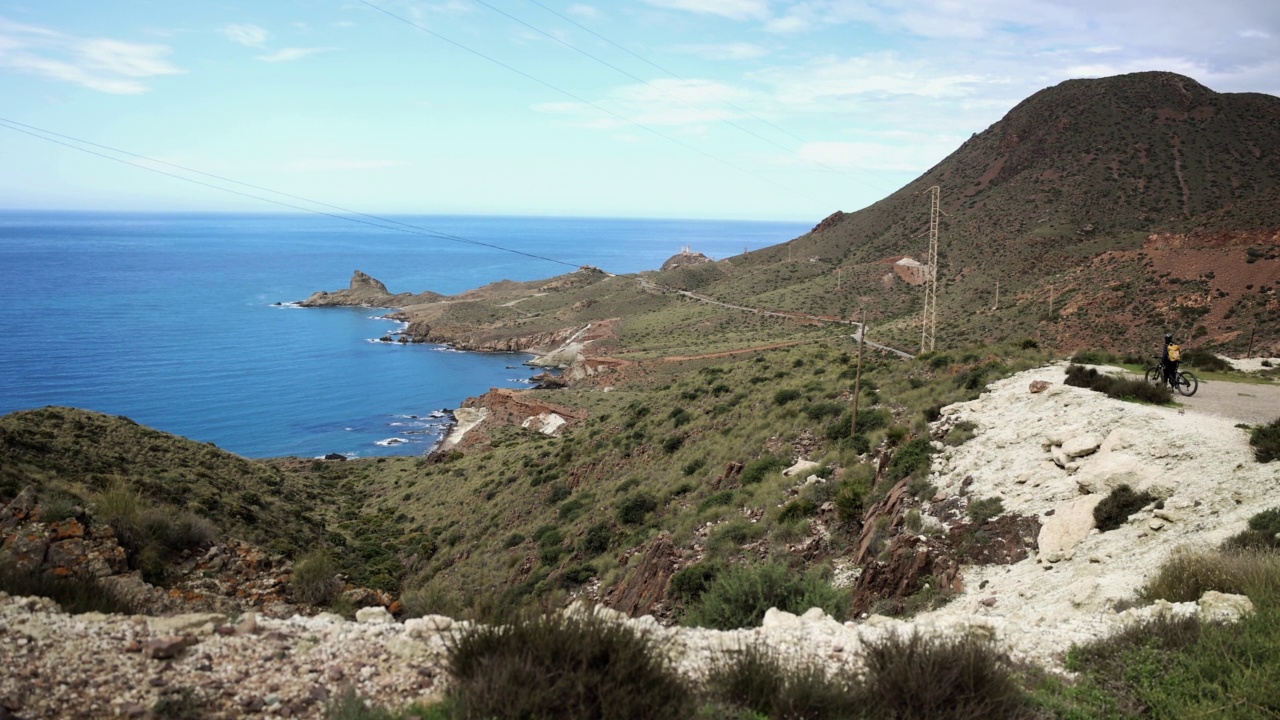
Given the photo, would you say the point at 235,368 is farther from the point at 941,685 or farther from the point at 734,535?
the point at 941,685

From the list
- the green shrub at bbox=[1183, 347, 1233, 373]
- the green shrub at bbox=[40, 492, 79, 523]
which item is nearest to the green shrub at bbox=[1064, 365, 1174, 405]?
the green shrub at bbox=[1183, 347, 1233, 373]

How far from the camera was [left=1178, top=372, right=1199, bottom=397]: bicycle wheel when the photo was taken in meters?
16.4

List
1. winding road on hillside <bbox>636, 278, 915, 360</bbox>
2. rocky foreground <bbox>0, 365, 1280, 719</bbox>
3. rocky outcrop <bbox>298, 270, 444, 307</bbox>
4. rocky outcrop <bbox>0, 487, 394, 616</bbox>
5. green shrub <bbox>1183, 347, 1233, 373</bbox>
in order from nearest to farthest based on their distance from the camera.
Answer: rocky foreground <bbox>0, 365, 1280, 719</bbox> < rocky outcrop <bbox>0, 487, 394, 616</bbox> < green shrub <bbox>1183, 347, 1233, 373</bbox> < winding road on hillside <bbox>636, 278, 915, 360</bbox> < rocky outcrop <bbox>298, 270, 444, 307</bbox>

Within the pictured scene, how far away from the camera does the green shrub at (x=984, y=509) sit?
13.3 m

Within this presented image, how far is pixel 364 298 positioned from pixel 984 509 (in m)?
152

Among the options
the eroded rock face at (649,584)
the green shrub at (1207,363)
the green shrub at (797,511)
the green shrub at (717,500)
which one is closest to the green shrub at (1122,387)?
the green shrub at (1207,363)

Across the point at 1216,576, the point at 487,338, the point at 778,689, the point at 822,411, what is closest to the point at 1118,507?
the point at 1216,576

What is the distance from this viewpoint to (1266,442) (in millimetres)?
11453

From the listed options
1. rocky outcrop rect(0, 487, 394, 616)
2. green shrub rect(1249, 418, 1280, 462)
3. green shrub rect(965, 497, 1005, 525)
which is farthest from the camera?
green shrub rect(965, 497, 1005, 525)

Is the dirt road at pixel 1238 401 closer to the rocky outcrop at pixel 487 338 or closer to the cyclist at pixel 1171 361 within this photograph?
the cyclist at pixel 1171 361

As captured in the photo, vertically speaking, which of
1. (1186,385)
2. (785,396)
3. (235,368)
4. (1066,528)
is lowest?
(235,368)

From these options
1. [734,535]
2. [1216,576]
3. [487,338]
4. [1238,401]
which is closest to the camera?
[1216,576]

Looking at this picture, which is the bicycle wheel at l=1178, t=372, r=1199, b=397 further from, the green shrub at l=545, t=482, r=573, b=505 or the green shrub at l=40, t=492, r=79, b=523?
the green shrub at l=40, t=492, r=79, b=523

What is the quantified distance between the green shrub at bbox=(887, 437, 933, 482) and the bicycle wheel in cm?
599
